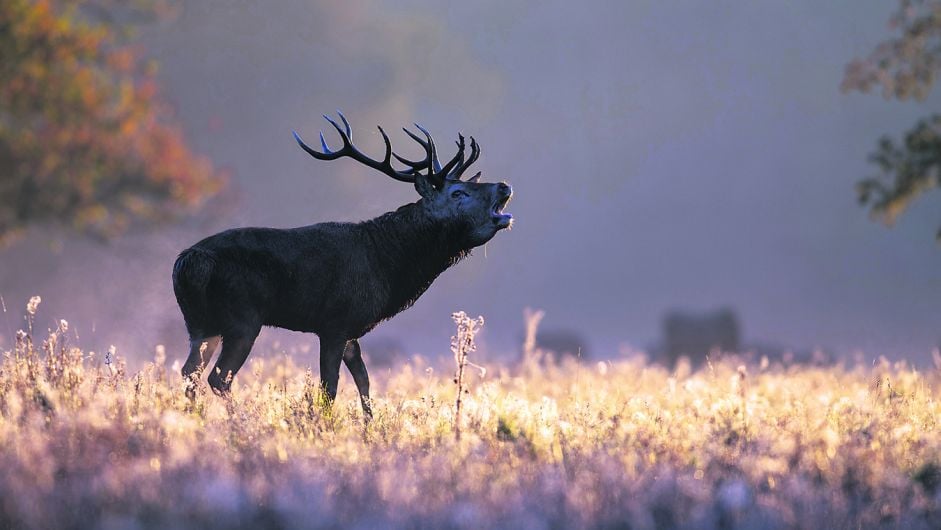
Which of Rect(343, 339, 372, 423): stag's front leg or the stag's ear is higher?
the stag's ear

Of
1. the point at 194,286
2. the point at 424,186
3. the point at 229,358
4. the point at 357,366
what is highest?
the point at 424,186

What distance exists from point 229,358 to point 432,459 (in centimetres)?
301

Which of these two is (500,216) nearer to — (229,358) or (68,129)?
(229,358)

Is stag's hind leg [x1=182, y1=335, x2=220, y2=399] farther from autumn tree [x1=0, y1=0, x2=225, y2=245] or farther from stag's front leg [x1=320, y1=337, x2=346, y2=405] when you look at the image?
autumn tree [x1=0, y1=0, x2=225, y2=245]

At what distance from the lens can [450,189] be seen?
10.2 meters

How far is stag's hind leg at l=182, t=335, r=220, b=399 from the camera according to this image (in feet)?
28.1

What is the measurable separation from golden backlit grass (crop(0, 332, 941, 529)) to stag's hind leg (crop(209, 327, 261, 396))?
348 mm

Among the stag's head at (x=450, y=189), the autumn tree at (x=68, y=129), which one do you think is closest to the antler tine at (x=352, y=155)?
the stag's head at (x=450, y=189)

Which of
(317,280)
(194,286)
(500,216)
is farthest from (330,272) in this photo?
(500,216)

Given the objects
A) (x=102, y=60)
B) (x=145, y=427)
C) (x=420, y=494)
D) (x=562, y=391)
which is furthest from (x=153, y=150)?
(x=420, y=494)

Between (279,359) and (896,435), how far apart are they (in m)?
7.65

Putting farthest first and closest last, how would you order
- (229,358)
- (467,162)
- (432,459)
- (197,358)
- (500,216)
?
(467,162) → (500,216) → (197,358) → (229,358) → (432,459)

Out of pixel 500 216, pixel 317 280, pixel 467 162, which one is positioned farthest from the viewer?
pixel 467 162

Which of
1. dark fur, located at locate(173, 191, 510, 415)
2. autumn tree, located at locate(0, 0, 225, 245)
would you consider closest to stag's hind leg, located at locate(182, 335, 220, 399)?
dark fur, located at locate(173, 191, 510, 415)
